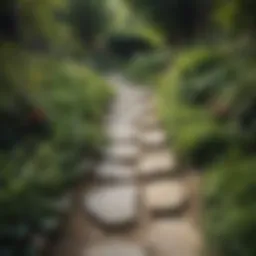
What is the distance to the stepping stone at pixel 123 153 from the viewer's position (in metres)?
5.45

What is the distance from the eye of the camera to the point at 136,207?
4297 millimetres

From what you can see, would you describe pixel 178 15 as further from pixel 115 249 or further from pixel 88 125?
pixel 115 249

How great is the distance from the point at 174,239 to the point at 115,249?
52 cm

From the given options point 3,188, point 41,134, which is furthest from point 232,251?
point 41,134

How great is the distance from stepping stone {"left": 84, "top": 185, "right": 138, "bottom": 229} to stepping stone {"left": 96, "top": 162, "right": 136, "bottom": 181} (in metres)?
0.20

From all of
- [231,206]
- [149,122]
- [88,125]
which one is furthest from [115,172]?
[149,122]

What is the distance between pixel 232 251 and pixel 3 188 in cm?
167

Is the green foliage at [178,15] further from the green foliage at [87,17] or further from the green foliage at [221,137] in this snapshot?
the green foliage at [221,137]

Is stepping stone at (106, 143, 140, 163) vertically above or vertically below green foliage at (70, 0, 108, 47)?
below

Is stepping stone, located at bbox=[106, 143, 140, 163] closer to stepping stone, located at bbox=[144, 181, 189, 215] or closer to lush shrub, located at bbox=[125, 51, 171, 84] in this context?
stepping stone, located at bbox=[144, 181, 189, 215]

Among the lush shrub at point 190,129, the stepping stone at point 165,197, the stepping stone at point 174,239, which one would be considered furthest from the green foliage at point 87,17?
the stepping stone at point 174,239

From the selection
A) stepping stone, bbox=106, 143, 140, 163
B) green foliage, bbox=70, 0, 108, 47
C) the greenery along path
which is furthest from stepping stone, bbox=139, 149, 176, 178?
green foliage, bbox=70, 0, 108, 47

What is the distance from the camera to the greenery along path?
3.61 m

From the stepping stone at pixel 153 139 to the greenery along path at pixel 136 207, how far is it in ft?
0.04
